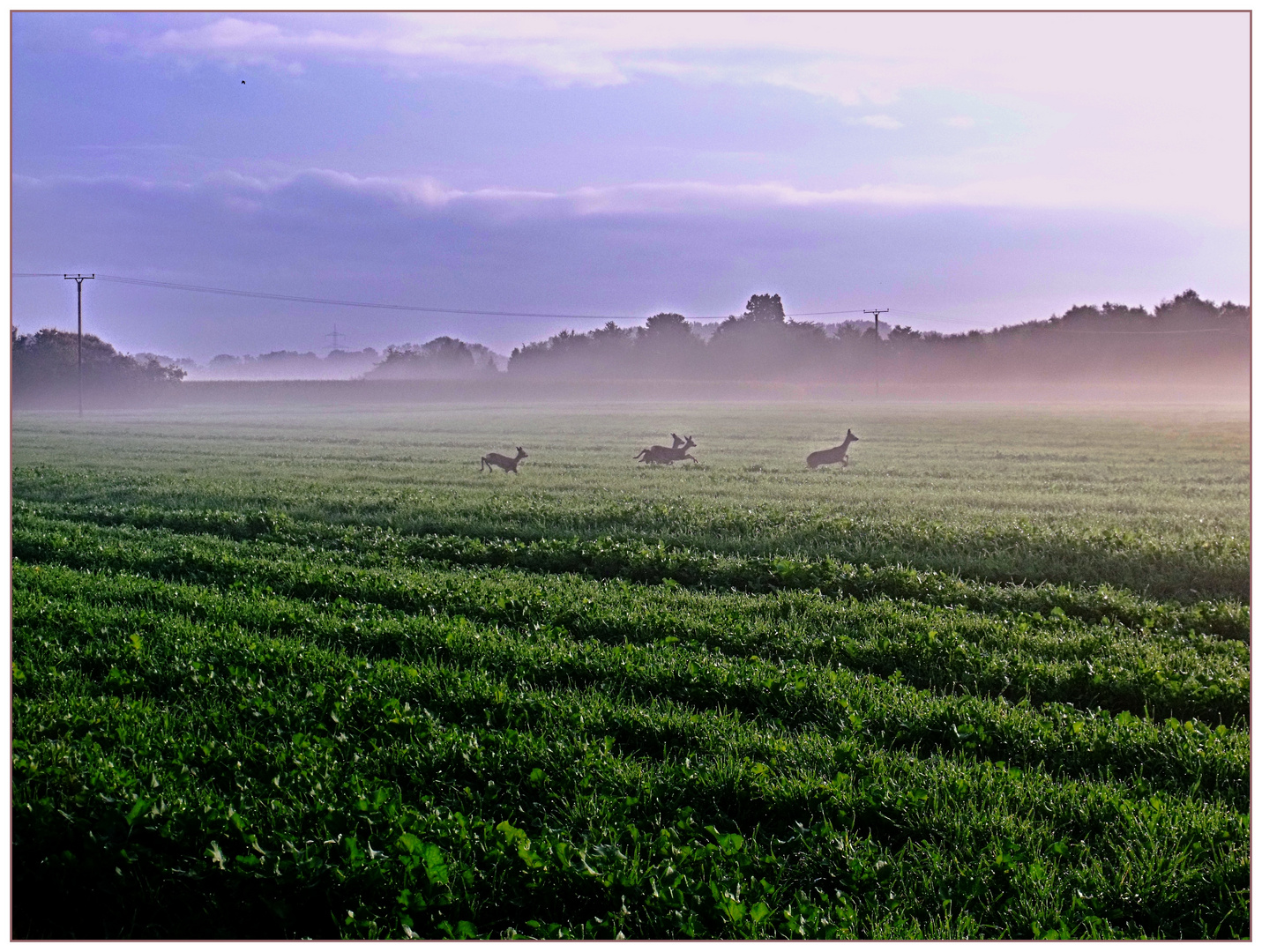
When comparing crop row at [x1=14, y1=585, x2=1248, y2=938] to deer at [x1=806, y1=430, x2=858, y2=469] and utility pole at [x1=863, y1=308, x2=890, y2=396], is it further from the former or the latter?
deer at [x1=806, y1=430, x2=858, y2=469]

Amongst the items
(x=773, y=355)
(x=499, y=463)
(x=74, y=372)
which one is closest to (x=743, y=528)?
(x=773, y=355)

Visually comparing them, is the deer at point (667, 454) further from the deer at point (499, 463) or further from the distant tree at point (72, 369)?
the distant tree at point (72, 369)

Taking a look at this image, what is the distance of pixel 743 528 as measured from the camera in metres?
10.5

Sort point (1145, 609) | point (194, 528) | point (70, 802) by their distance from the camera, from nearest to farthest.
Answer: point (70, 802) → point (1145, 609) → point (194, 528)

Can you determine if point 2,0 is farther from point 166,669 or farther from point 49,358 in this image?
point 49,358

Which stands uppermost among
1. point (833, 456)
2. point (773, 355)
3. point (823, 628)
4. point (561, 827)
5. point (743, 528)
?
point (773, 355)

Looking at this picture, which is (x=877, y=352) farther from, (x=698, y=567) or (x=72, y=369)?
(x=72, y=369)

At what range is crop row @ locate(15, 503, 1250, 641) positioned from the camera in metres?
7.34

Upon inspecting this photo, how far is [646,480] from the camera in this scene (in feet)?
48.4

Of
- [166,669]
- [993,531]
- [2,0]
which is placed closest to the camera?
[2,0]

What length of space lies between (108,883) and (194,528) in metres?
8.27

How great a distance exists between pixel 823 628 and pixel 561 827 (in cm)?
330

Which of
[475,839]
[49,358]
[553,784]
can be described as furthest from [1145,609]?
[49,358]

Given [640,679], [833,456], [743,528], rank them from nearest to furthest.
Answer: [640,679]
[743,528]
[833,456]
